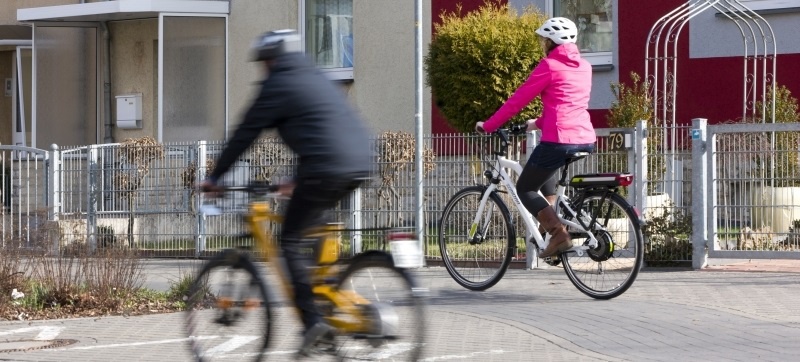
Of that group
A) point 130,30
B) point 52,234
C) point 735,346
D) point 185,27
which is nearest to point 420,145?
point 52,234

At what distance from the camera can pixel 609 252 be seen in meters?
9.16

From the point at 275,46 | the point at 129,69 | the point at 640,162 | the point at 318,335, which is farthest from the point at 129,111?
the point at 318,335

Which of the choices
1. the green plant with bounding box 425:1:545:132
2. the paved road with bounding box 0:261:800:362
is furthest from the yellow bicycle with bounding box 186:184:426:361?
the green plant with bounding box 425:1:545:132

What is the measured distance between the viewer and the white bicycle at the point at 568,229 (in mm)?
9180

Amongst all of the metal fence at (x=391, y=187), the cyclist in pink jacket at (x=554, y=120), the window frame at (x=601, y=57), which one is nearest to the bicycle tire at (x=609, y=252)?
the cyclist in pink jacket at (x=554, y=120)

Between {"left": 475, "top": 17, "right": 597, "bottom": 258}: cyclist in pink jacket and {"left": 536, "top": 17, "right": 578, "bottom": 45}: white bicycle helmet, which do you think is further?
{"left": 536, "top": 17, "right": 578, "bottom": 45}: white bicycle helmet

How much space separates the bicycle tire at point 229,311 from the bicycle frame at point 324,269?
0.38 ft

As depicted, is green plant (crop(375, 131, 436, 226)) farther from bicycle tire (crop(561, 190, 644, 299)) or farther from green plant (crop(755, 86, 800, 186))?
bicycle tire (crop(561, 190, 644, 299))

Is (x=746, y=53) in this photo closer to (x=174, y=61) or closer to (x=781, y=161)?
(x=781, y=161)

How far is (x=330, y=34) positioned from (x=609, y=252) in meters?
13.4

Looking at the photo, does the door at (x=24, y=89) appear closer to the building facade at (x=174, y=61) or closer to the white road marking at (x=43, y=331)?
the building facade at (x=174, y=61)

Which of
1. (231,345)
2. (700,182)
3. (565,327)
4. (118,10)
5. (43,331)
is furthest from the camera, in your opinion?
(118,10)

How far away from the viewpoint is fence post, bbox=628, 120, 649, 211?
11.7 meters

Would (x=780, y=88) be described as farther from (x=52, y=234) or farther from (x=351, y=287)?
(x=351, y=287)
